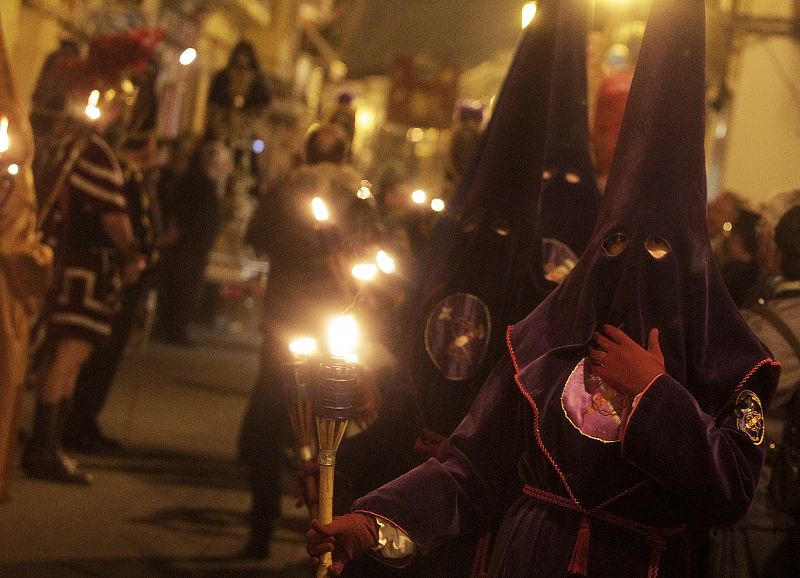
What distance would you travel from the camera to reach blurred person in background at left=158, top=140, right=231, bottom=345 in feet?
46.9

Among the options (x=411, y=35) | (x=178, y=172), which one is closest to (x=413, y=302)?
(x=178, y=172)

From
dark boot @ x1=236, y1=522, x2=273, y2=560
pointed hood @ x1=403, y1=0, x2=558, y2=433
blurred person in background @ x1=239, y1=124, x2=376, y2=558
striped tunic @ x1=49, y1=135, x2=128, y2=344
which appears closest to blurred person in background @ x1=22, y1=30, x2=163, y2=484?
striped tunic @ x1=49, y1=135, x2=128, y2=344

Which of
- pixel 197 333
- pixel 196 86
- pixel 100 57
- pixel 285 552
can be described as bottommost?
pixel 285 552

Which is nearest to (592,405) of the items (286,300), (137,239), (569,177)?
(569,177)

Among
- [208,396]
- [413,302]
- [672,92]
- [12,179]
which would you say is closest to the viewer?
[672,92]

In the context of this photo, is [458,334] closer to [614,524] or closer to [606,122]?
[614,524]

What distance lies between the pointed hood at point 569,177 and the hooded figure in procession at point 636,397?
1093mm

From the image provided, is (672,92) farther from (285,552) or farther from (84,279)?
(84,279)

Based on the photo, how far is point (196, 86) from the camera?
77.8 ft

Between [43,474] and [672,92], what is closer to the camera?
[672,92]

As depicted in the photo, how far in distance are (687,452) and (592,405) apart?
29cm

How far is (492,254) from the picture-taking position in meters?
4.07

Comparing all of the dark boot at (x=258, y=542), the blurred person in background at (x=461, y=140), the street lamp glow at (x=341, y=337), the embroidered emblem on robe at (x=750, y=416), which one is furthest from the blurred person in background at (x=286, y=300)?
the embroidered emblem on robe at (x=750, y=416)

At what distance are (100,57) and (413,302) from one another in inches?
167
